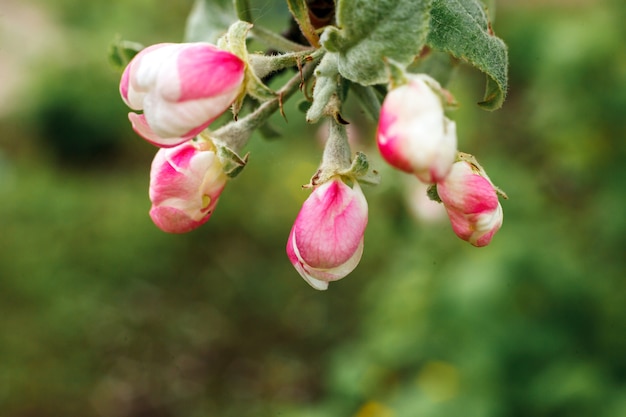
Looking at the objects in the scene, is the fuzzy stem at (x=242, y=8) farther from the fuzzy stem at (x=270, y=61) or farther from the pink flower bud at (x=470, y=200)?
the pink flower bud at (x=470, y=200)

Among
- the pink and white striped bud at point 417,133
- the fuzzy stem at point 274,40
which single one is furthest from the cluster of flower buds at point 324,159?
the fuzzy stem at point 274,40

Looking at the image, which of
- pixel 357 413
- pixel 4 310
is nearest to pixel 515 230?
pixel 357 413

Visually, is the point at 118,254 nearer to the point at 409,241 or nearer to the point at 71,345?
the point at 71,345

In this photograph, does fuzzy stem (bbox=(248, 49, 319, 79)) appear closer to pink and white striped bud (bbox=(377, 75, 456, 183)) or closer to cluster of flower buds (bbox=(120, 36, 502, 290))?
cluster of flower buds (bbox=(120, 36, 502, 290))

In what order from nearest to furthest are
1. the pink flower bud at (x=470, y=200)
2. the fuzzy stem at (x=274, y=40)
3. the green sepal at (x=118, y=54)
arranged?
the pink flower bud at (x=470, y=200) < the fuzzy stem at (x=274, y=40) < the green sepal at (x=118, y=54)

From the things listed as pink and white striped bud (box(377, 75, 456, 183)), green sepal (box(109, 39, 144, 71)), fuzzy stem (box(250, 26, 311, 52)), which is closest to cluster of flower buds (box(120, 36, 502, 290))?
pink and white striped bud (box(377, 75, 456, 183))
